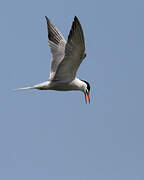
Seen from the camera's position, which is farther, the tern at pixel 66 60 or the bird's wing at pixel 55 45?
the bird's wing at pixel 55 45

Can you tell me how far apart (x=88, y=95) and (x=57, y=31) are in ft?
6.88

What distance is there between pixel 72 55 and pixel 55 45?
181 centimetres

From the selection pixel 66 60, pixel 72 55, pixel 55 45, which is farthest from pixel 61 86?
pixel 55 45

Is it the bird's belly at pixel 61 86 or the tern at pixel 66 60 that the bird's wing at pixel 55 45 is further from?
the bird's belly at pixel 61 86

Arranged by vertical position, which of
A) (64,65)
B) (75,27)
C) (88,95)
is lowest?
(88,95)

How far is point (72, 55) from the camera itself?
11516 millimetres

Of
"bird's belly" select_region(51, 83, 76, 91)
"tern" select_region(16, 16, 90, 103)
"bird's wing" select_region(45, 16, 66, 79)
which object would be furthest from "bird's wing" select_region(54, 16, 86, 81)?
"bird's wing" select_region(45, 16, 66, 79)

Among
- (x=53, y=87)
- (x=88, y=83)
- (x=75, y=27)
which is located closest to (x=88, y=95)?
(x=88, y=83)

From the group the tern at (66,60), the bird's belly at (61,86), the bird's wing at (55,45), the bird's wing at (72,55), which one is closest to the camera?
the bird's wing at (72,55)

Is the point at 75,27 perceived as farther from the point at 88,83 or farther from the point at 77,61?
the point at 88,83

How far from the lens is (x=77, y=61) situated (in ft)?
38.5

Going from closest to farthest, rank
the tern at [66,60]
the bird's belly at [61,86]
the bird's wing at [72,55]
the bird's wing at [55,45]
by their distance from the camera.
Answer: the bird's wing at [72,55] < the tern at [66,60] < the bird's belly at [61,86] < the bird's wing at [55,45]

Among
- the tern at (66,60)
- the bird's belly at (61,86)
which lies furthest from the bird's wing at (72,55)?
the bird's belly at (61,86)

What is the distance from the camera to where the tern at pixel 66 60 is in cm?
1090
